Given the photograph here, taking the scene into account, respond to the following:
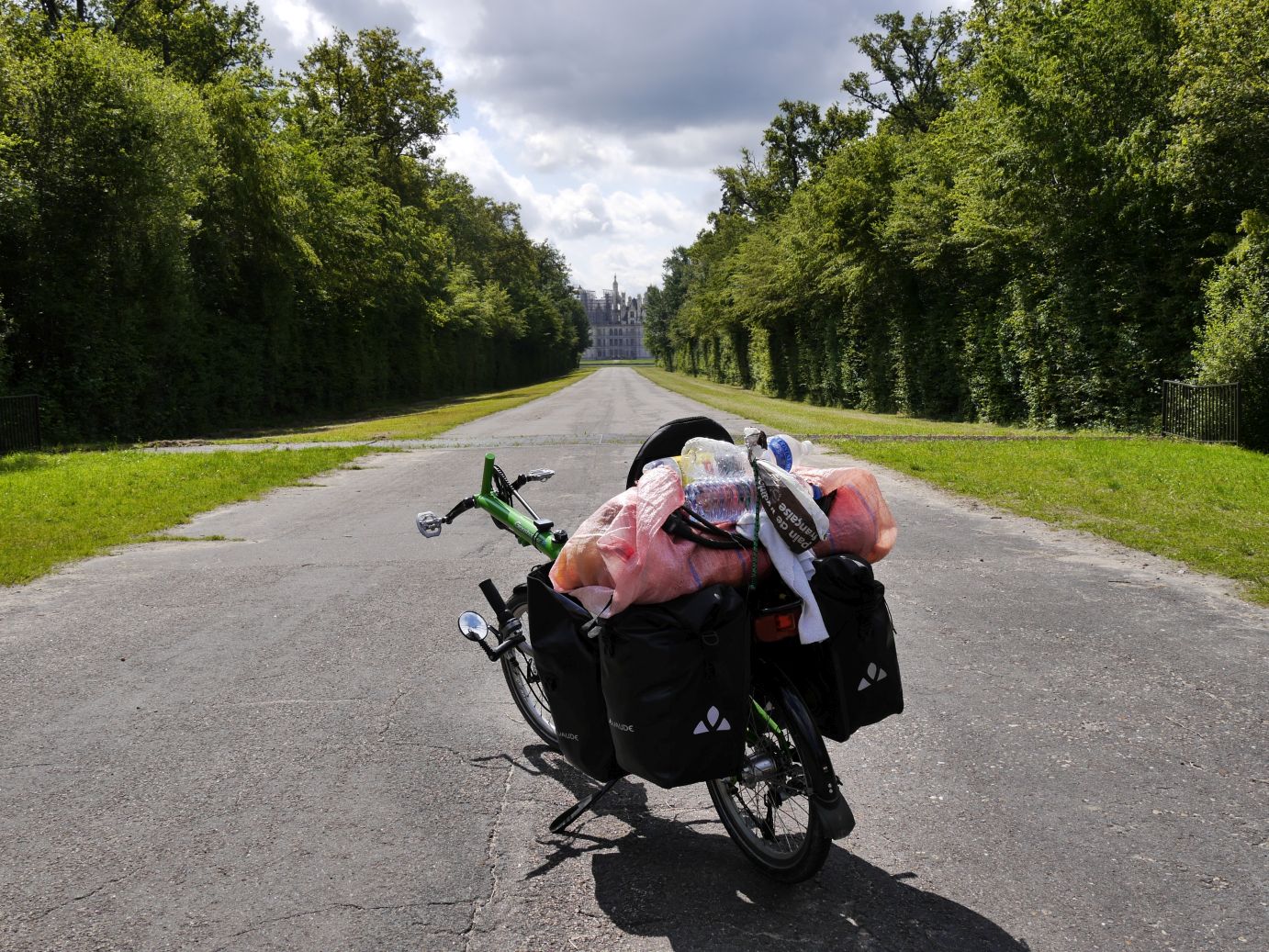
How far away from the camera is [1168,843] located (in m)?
3.20

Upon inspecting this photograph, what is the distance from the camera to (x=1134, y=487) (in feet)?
36.9

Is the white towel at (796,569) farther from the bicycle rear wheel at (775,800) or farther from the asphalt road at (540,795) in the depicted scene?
the asphalt road at (540,795)

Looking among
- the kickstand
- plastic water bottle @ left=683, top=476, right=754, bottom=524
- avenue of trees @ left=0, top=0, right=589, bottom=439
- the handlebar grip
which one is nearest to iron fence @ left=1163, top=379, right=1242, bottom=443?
the handlebar grip

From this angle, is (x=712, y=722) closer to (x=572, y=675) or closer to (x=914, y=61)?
(x=572, y=675)

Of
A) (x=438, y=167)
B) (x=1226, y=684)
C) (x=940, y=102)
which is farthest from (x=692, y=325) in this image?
(x=1226, y=684)

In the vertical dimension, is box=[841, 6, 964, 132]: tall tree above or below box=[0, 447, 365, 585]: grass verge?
above

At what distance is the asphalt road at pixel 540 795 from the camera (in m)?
2.83

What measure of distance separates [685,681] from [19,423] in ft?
65.4

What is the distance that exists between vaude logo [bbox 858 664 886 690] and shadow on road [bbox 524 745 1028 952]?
60 centimetres

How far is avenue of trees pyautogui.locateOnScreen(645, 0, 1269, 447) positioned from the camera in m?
14.8

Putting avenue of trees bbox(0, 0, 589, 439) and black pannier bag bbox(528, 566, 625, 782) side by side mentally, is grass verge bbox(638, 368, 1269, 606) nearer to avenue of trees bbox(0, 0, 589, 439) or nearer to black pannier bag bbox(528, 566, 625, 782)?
black pannier bag bbox(528, 566, 625, 782)

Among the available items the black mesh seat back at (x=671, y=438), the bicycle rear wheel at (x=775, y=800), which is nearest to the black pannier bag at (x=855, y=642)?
the bicycle rear wheel at (x=775, y=800)

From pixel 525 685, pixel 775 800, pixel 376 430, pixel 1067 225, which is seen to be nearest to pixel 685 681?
pixel 775 800

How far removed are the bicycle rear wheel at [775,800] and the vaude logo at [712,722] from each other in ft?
0.70
